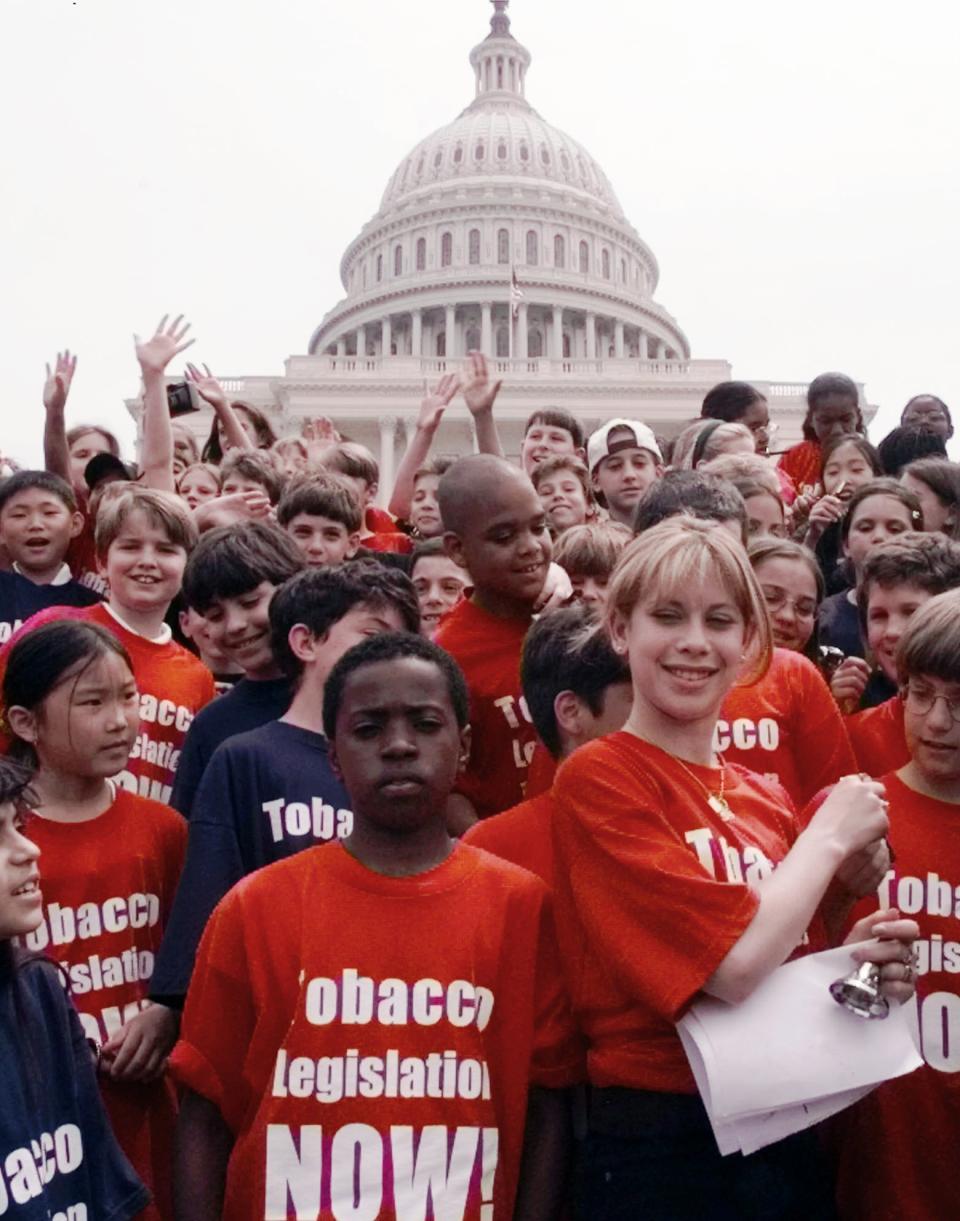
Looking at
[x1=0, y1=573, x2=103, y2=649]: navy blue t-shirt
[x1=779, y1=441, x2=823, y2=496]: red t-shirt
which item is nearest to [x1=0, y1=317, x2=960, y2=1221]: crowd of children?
[x1=0, y1=573, x2=103, y2=649]: navy blue t-shirt

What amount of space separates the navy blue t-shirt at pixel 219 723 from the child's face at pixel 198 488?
2.92m

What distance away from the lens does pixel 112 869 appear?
3158 mm

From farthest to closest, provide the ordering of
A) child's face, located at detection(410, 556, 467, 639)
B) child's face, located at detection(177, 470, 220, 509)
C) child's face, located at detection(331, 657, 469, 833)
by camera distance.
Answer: child's face, located at detection(177, 470, 220, 509), child's face, located at detection(410, 556, 467, 639), child's face, located at detection(331, 657, 469, 833)

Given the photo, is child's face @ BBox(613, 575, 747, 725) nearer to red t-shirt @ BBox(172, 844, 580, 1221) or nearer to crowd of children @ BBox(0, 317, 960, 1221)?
crowd of children @ BBox(0, 317, 960, 1221)

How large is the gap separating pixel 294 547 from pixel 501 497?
75 centimetres

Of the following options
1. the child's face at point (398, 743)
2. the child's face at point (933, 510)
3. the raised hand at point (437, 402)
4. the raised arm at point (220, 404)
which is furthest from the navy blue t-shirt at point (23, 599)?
the child's face at point (933, 510)

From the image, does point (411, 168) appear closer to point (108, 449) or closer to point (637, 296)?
point (637, 296)

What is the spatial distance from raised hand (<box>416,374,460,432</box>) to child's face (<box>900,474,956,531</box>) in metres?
2.07

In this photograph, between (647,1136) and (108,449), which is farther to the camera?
(108,449)

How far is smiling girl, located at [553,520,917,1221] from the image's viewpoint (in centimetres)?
227

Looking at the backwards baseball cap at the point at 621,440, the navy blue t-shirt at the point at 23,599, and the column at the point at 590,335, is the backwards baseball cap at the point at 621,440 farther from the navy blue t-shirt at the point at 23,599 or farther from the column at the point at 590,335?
the column at the point at 590,335

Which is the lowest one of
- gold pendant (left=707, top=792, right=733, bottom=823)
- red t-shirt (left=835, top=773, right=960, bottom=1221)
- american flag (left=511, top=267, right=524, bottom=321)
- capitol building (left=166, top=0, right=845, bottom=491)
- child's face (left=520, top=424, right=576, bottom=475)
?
red t-shirt (left=835, top=773, right=960, bottom=1221)

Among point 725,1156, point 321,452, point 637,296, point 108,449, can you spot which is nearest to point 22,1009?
point 725,1156

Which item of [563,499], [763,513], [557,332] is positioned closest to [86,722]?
[763,513]
